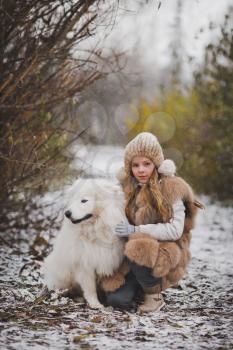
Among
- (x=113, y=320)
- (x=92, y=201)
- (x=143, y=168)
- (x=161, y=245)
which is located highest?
(x=143, y=168)

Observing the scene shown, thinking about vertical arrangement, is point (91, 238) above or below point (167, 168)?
below

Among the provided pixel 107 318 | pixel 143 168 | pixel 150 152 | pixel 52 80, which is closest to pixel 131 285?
pixel 107 318

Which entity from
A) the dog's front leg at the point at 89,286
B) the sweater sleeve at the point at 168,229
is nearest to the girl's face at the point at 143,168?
the sweater sleeve at the point at 168,229

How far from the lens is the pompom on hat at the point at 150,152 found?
161 inches

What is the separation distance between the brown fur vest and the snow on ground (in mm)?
303

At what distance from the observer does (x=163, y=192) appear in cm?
409

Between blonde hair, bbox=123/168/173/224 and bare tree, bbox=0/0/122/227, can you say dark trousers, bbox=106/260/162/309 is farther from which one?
bare tree, bbox=0/0/122/227

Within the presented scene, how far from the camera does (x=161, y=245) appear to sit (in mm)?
3980

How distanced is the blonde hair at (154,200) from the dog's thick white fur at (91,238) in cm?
7

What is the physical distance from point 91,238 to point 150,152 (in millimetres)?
855

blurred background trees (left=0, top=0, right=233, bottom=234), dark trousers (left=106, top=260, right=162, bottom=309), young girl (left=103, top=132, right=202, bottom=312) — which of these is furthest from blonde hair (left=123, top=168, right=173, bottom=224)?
blurred background trees (left=0, top=0, right=233, bottom=234)

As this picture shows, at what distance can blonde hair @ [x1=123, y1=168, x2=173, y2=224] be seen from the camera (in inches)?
158

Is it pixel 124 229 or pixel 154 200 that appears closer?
pixel 124 229

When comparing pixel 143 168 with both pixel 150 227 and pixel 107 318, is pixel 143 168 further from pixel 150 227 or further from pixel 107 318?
pixel 107 318
